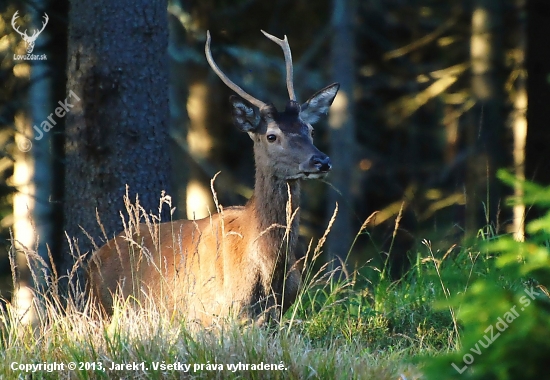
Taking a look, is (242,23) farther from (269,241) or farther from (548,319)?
(548,319)

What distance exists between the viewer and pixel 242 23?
16.1 m

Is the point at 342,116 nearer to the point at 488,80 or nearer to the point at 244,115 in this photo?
the point at 488,80

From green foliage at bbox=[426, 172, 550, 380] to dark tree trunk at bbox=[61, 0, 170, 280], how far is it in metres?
5.23

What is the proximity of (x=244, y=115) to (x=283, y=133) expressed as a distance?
0.43 m

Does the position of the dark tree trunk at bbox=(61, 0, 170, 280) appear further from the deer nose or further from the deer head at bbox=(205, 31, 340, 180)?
the deer nose

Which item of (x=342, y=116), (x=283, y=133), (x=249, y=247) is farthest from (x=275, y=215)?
(x=342, y=116)

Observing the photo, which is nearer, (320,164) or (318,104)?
(320,164)

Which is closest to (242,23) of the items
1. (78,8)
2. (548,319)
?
(78,8)

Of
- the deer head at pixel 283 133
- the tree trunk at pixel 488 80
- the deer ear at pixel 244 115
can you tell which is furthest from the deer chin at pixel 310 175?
the tree trunk at pixel 488 80

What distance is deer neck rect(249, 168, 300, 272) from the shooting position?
20.0 ft

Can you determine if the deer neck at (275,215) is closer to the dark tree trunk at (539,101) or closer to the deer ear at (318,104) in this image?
the deer ear at (318,104)

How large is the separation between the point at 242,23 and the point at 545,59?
7.52m

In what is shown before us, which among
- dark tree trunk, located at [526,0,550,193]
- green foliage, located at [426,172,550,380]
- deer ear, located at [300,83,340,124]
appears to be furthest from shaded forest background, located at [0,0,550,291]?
green foliage, located at [426,172,550,380]

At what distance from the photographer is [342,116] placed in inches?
525
